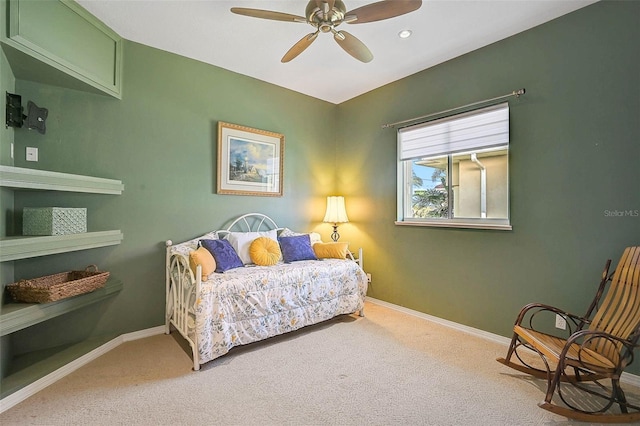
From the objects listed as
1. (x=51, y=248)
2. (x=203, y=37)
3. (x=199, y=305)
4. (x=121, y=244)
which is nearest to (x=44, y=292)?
(x=51, y=248)

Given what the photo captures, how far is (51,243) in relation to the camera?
204cm

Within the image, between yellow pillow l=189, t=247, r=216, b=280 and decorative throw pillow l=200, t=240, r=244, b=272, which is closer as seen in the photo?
yellow pillow l=189, t=247, r=216, b=280

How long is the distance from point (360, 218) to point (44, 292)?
3.21 metres

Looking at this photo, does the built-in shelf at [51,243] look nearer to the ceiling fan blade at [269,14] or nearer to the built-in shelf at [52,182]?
the built-in shelf at [52,182]

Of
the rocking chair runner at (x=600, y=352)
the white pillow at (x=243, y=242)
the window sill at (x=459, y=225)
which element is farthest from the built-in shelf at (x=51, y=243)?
the rocking chair runner at (x=600, y=352)

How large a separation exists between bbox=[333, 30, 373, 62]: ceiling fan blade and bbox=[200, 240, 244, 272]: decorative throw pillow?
79.0 inches

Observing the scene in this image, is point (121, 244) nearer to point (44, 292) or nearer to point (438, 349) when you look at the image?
point (44, 292)

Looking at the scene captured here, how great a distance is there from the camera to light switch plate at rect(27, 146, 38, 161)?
2.32m

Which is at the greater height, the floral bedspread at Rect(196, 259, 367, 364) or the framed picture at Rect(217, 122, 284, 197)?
the framed picture at Rect(217, 122, 284, 197)

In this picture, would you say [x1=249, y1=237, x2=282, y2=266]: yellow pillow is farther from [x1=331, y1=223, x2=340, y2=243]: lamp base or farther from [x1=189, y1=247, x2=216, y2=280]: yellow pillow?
[x1=331, y1=223, x2=340, y2=243]: lamp base

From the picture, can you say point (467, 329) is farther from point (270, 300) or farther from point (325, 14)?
point (325, 14)

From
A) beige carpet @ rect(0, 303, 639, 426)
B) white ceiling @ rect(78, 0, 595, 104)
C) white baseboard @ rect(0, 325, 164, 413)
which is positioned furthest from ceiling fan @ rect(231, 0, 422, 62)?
white baseboard @ rect(0, 325, 164, 413)

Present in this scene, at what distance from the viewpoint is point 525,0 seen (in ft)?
7.33

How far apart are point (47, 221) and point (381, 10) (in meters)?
2.66
